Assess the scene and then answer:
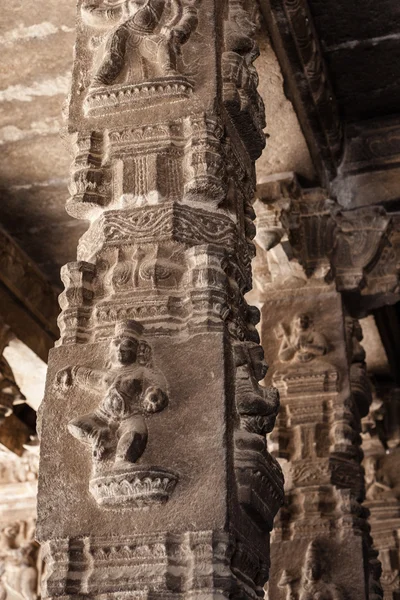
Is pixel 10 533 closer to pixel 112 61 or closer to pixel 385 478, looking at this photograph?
pixel 385 478

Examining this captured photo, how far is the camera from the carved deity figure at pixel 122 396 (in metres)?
3.41

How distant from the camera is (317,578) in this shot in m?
6.17

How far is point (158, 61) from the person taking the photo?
426cm

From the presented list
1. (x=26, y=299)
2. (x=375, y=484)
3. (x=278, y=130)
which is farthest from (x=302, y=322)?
(x=375, y=484)

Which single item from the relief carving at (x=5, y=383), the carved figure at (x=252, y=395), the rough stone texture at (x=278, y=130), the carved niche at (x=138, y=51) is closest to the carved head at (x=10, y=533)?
the relief carving at (x=5, y=383)

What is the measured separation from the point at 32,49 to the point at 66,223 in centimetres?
229

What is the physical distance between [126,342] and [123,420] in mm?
276

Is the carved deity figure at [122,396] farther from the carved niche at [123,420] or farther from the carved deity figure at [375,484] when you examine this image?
the carved deity figure at [375,484]

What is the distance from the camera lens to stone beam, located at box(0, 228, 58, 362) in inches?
354

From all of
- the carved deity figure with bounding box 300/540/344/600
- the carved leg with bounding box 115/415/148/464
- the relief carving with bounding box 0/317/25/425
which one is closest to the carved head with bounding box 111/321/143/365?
the carved leg with bounding box 115/415/148/464

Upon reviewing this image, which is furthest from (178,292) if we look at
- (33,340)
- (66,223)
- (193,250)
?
(33,340)

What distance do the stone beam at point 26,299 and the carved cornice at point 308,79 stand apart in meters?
3.11

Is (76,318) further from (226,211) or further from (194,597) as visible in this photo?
(194,597)

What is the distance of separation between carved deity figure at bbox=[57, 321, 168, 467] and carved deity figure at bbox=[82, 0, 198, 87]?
3.98 feet
